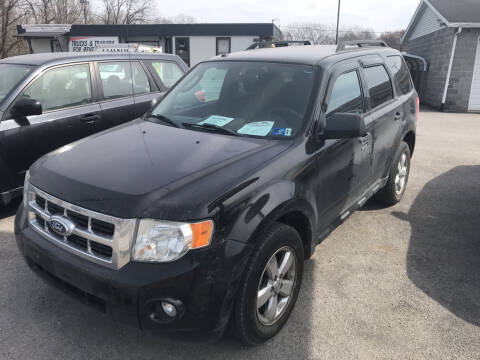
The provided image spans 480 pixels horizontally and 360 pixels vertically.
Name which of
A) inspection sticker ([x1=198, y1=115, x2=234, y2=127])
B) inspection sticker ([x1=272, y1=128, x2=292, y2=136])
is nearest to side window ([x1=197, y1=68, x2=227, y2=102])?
inspection sticker ([x1=198, y1=115, x2=234, y2=127])

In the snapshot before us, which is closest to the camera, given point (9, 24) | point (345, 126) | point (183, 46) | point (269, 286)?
point (269, 286)

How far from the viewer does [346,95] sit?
3.36m

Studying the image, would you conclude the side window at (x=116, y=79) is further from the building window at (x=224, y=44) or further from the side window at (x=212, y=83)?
the building window at (x=224, y=44)

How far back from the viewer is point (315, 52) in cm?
353

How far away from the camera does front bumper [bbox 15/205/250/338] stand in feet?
6.51

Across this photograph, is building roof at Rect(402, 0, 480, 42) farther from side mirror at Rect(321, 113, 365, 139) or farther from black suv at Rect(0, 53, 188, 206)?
side mirror at Rect(321, 113, 365, 139)

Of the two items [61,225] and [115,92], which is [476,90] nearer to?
[115,92]

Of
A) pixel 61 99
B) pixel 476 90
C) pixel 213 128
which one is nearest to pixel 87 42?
pixel 476 90

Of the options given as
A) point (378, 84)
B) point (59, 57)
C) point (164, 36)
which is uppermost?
point (164, 36)

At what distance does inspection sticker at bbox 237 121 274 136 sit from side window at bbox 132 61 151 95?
317 centimetres

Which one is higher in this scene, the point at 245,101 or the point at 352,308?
the point at 245,101

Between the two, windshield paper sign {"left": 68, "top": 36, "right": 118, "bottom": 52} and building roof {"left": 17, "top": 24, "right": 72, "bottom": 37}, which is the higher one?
building roof {"left": 17, "top": 24, "right": 72, "bottom": 37}

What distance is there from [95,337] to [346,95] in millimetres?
2706

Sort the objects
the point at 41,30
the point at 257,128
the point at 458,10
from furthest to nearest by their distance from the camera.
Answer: the point at 41,30, the point at 458,10, the point at 257,128
